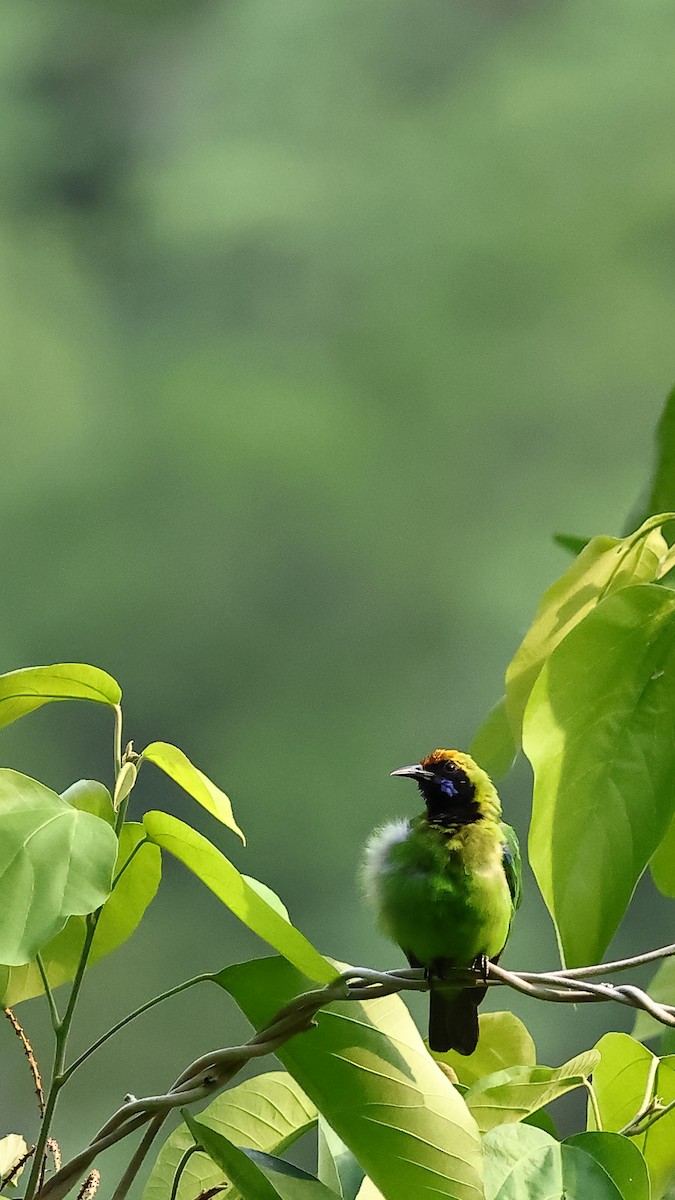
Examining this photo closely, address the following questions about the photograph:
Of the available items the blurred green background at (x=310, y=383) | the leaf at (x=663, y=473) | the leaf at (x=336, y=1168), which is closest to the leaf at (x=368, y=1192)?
the leaf at (x=336, y=1168)

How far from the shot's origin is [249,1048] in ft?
1.44

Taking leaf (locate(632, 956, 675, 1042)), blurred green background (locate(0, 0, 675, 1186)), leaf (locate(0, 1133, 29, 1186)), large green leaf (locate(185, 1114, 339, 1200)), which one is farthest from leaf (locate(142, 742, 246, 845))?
blurred green background (locate(0, 0, 675, 1186))

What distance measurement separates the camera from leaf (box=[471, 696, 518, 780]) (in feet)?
2.33

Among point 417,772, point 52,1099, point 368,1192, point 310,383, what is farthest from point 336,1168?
point 310,383

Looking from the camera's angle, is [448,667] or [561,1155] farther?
[448,667]

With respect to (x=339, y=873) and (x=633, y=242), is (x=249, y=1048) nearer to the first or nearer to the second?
(x=339, y=873)

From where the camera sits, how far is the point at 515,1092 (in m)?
0.54

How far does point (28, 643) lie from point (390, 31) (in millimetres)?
1345

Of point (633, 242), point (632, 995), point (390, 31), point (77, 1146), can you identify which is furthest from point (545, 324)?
point (632, 995)

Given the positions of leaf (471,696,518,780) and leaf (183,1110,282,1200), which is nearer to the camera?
leaf (183,1110,282,1200)

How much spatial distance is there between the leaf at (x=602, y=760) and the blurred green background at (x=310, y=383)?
5.02 ft

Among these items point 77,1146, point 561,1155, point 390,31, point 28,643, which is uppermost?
point 390,31

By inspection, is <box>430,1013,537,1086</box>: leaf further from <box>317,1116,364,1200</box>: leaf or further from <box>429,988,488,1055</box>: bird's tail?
<box>317,1116,364,1200</box>: leaf

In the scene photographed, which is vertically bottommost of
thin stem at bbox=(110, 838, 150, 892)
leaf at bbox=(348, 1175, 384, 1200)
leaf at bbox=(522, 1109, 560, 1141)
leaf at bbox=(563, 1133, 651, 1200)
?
leaf at bbox=(522, 1109, 560, 1141)
